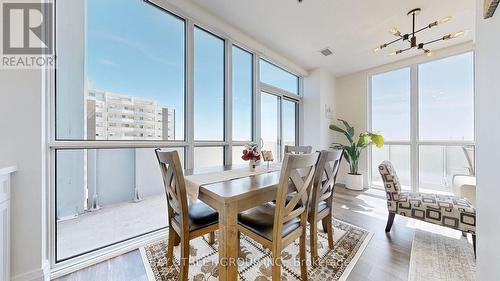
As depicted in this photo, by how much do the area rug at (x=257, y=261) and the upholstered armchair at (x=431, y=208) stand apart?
54cm

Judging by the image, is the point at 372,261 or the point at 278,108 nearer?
the point at 372,261

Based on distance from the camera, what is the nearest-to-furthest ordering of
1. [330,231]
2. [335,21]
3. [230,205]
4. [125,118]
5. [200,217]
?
[230,205] → [200,217] → [330,231] → [125,118] → [335,21]

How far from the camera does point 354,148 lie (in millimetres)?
4215

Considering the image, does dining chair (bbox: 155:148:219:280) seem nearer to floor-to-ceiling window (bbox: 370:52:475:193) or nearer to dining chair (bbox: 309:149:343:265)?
dining chair (bbox: 309:149:343:265)

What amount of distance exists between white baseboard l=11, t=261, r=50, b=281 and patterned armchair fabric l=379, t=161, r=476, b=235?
3.43 metres

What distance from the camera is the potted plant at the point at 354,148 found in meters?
3.97

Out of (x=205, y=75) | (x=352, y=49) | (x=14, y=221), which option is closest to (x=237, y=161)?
(x=205, y=75)

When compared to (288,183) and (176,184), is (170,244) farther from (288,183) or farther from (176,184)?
(288,183)

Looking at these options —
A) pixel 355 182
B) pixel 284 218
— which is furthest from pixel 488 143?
pixel 355 182

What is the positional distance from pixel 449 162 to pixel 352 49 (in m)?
2.91

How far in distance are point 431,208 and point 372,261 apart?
0.95 metres

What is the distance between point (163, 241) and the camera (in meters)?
2.04

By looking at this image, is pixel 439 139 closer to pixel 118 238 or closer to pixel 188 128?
pixel 188 128

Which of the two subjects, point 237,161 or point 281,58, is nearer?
point 237,161
